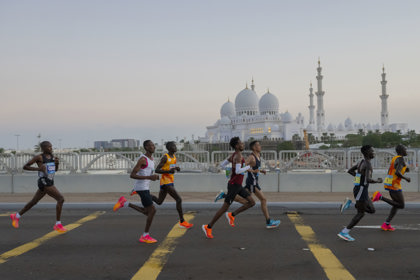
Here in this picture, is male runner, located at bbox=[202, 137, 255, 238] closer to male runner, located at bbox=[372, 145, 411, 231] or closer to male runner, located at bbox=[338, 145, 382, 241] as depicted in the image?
male runner, located at bbox=[338, 145, 382, 241]

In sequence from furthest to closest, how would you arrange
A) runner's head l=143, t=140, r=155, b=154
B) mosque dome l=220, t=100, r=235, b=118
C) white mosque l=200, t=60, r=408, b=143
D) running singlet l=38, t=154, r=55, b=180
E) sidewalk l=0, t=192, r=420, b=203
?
1. mosque dome l=220, t=100, r=235, b=118
2. white mosque l=200, t=60, r=408, b=143
3. sidewalk l=0, t=192, r=420, b=203
4. running singlet l=38, t=154, r=55, b=180
5. runner's head l=143, t=140, r=155, b=154

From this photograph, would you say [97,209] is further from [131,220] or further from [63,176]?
[63,176]

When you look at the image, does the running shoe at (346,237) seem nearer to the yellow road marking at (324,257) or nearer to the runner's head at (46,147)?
the yellow road marking at (324,257)

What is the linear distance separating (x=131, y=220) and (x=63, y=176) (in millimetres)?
6070

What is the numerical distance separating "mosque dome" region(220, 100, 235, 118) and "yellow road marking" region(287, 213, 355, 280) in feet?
572

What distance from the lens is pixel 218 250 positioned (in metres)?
6.82

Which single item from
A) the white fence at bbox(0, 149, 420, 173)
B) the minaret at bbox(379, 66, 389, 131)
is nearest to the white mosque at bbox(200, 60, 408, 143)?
the minaret at bbox(379, 66, 389, 131)

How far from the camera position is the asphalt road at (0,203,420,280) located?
5645 millimetres

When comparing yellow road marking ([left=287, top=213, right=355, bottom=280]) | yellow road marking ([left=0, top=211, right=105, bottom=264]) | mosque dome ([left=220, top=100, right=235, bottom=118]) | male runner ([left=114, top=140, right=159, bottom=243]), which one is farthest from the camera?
mosque dome ([left=220, top=100, right=235, bottom=118])

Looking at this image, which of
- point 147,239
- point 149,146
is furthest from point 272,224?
point 149,146

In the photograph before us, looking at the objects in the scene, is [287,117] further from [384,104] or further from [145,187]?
[145,187]

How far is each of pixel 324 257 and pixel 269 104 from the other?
160644 mm

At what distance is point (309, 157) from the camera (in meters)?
15.2

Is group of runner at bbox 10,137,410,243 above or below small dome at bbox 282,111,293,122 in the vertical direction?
below
